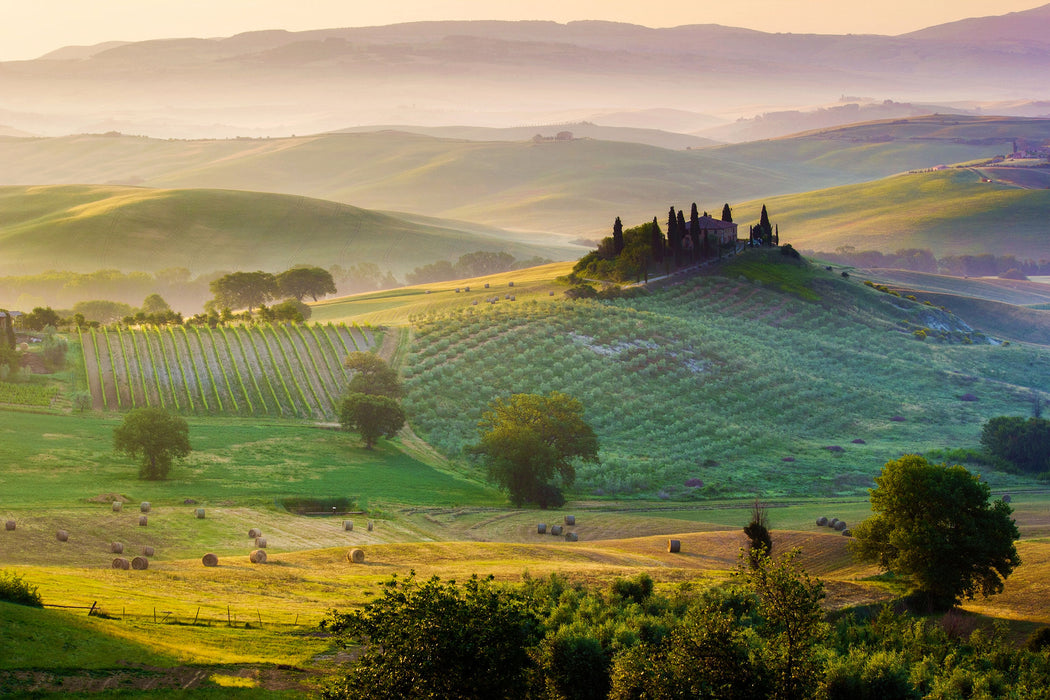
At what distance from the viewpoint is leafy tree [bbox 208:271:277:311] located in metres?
150

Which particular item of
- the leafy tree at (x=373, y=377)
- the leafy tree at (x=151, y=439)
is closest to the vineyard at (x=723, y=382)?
the leafy tree at (x=373, y=377)

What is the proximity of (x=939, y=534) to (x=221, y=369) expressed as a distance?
73013 millimetres

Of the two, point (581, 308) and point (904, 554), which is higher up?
point (581, 308)

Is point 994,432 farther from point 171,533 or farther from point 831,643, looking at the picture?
point 171,533

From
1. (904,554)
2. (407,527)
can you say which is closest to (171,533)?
(407,527)

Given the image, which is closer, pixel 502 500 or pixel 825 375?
pixel 502 500

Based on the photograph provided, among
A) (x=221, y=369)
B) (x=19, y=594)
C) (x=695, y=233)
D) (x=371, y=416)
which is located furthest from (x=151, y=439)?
(x=695, y=233)

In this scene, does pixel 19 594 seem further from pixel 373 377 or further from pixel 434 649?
pixel 373 377

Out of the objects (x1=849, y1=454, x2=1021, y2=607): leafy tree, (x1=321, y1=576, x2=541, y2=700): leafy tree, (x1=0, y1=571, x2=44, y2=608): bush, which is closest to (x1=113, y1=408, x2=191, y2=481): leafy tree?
(x1=0, y1=571, x2=44, y2=608): bush

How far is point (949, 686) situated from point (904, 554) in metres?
15.7

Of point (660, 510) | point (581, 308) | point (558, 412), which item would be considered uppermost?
point (581, 308)

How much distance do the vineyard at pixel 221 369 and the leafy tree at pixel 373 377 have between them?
2.33 m

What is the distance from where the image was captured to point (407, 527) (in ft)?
212

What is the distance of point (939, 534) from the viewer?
48.7 metres
